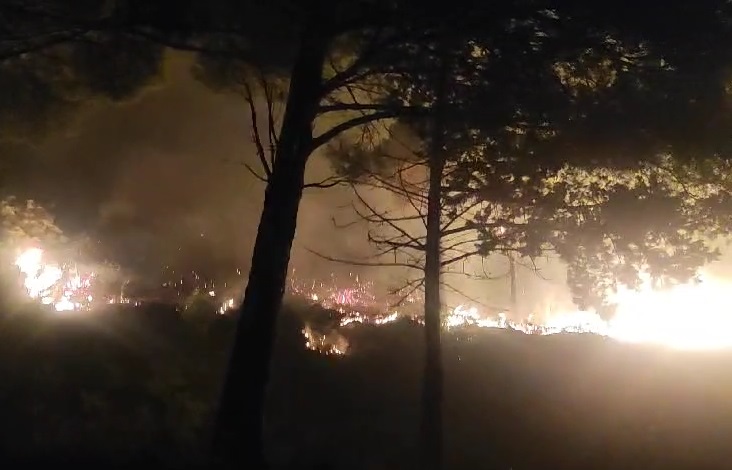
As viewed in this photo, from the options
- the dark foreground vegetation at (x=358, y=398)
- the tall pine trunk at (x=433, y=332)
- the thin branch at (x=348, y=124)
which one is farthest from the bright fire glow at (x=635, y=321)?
the thin branch at (x=348, y=124)

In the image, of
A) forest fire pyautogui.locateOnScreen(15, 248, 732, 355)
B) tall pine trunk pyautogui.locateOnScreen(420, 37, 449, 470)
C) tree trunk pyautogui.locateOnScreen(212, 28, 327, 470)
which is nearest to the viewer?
tree trunk pyautogui.locateOnScreen(212, 28, 327, 470)

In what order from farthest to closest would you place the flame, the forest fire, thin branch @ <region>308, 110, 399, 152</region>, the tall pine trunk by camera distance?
the flame < the forest fire < the tall pine trunk < thin branch @ <region>308, 110, 399, 152</region>

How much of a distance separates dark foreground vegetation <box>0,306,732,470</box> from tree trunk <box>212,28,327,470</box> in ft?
→ 1.68

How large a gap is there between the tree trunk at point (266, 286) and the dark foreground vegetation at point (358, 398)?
51 cm

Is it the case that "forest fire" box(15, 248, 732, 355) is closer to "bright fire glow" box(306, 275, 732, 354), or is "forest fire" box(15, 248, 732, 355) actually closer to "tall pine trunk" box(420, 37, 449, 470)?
"bright fire glow" box(306, 275, 732, 354)

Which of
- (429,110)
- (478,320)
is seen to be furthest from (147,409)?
(478,320)

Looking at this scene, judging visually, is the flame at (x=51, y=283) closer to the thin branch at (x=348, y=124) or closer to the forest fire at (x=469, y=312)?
the forest fire at (x=469, y=312)

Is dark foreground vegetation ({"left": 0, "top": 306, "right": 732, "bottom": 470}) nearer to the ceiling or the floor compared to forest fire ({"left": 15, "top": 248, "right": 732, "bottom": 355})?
nearer to the floor

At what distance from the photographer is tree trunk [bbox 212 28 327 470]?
712 cm

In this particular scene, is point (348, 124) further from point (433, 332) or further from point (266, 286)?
point (433, 332)

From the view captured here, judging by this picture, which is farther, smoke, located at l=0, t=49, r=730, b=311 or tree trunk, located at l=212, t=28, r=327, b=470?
smoke, located at l=0, t=49, r=730, b=311

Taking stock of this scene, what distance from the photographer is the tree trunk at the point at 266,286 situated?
7125 mm

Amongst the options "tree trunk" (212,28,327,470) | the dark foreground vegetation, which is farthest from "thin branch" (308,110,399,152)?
the dark foreground vegetation

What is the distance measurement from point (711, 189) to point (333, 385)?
232 inches
